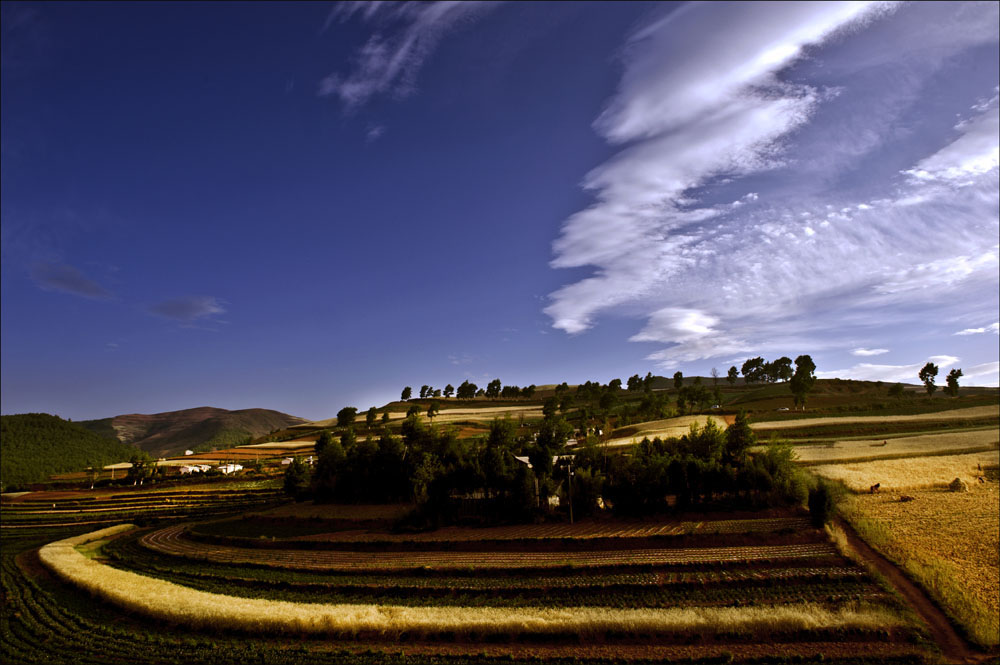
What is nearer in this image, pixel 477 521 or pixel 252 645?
pixel 252 645

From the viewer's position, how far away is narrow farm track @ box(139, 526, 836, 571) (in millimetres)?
33156

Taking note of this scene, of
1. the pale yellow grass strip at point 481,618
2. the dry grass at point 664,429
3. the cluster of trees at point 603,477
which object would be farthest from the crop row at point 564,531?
the dry grass at point 664,429

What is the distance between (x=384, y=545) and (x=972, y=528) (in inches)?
1693

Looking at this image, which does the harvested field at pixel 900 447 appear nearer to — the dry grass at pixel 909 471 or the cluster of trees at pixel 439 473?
the dry grass at pixel 909 471

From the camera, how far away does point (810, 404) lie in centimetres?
11069

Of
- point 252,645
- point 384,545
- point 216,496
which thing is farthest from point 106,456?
point 252,645

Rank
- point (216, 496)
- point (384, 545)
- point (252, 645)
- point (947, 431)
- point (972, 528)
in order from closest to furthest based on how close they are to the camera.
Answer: point (252, 645)
point (972, 528)
point (384, 545)
point (947, 431)
point (216, 496)

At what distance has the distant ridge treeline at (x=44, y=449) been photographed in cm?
13325

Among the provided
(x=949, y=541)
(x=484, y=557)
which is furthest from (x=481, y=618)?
(x=949, y=541)

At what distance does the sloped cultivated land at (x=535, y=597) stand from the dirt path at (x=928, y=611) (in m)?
1.18

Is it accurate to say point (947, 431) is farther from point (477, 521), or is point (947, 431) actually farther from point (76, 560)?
point (76, 560)

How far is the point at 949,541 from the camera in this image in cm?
3331

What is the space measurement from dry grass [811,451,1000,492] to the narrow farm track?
17.9 meters

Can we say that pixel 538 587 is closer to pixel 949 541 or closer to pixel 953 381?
pixel 949 541
